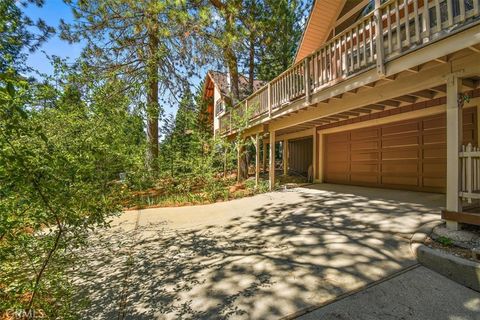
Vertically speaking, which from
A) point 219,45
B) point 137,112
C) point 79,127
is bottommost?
point 79,127

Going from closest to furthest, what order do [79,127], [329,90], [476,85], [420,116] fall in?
[79,127], [476,85], [329,90], [420,116]

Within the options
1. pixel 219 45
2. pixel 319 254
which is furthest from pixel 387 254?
pixel 219 45

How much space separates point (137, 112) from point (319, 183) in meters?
7.24

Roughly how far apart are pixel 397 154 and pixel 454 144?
402 cm

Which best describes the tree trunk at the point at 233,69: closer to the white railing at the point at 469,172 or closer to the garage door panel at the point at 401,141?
the garage door panel at the point at 401,141

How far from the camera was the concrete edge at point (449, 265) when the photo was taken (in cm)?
259

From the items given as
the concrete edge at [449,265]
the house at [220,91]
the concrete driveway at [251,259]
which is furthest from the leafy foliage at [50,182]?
the house at [220,91]

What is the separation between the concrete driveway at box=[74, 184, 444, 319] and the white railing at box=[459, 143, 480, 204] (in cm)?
89

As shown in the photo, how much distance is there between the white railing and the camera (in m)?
3.32

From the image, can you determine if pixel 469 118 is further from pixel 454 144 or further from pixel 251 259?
pixel 251 259

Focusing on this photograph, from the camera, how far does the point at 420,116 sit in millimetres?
6574

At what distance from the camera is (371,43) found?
14.3ft

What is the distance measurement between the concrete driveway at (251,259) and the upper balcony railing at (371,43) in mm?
2627

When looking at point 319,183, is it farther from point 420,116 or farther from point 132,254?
point 132,254
